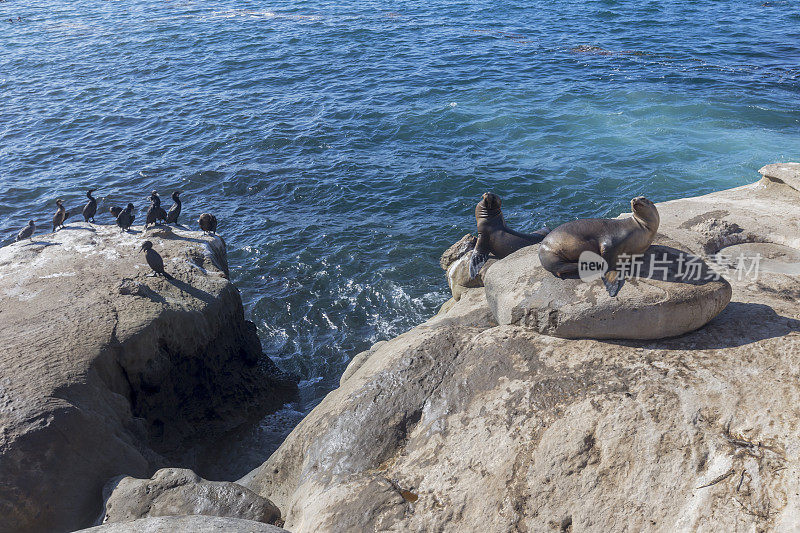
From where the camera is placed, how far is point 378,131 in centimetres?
1928

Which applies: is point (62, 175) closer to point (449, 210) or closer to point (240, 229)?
point (240, 229)

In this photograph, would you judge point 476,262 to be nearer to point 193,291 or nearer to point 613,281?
point 613,281

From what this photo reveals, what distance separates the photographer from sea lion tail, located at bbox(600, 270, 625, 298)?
20.0ft

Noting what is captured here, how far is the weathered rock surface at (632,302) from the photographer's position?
19.4 feet

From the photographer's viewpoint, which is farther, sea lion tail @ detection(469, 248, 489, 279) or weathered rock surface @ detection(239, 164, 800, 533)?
sea lion tail @ detection(469, 248, 489, 279)

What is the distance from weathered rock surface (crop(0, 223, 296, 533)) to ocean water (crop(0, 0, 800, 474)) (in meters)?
1.01

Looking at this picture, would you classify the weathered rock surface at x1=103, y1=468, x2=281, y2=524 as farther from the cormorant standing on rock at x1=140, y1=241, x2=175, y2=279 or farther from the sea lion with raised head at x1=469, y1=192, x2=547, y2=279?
the sea lion with raised head at x1=469, y1=192, x2=547, y2=279

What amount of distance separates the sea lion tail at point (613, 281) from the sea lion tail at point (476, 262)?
303cm

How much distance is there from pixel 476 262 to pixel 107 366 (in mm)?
5109

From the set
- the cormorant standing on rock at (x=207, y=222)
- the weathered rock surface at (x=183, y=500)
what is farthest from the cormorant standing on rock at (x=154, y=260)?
the weathered rock surface at (x=183, y=500)

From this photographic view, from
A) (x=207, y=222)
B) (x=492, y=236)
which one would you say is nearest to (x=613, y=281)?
(x=492, y=236)

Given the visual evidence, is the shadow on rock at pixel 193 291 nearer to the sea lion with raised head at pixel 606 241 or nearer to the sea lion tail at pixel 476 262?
the sea lion tail at pixel 476 262

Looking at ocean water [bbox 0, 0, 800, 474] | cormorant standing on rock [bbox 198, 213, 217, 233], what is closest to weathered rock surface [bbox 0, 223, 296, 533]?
cormorant standing on rock [bbox 198, 213, 217, 233]

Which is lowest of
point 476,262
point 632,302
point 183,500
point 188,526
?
point 183,500
